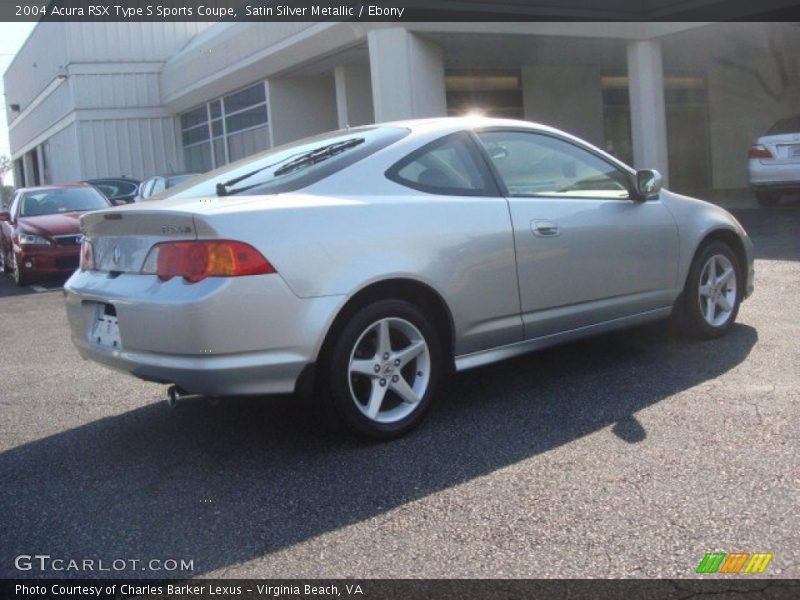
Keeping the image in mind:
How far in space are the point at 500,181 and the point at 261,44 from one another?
53.2 ft

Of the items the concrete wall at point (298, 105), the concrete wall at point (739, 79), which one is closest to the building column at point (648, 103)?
the concrete wall at point (739, 79)

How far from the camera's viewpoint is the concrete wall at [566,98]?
21797mm

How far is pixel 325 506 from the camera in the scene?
3.61 metres

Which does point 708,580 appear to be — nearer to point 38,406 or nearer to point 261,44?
point 38,406

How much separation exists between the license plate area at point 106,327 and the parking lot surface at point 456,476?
540mm

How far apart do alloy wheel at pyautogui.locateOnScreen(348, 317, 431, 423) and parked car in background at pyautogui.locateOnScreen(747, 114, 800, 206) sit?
1123cm

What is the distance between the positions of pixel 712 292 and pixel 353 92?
581 inches

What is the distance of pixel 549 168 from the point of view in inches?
204

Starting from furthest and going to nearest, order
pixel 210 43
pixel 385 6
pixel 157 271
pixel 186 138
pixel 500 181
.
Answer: pixel 186 138, pixel 210 43, pixel 385 6, pixel 500 181, pixel 157 271

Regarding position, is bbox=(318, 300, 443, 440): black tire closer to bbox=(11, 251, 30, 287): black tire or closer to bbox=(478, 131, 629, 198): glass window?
bbox=(478, 131, 629, 198): glass window

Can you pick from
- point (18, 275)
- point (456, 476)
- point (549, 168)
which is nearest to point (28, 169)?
point (18, 275)

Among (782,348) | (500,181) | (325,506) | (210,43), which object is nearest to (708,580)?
(325,506)

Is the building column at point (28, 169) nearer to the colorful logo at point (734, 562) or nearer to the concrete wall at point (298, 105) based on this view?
the concrete wall at point (298, 105)

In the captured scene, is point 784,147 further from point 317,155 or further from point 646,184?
point 317,155
